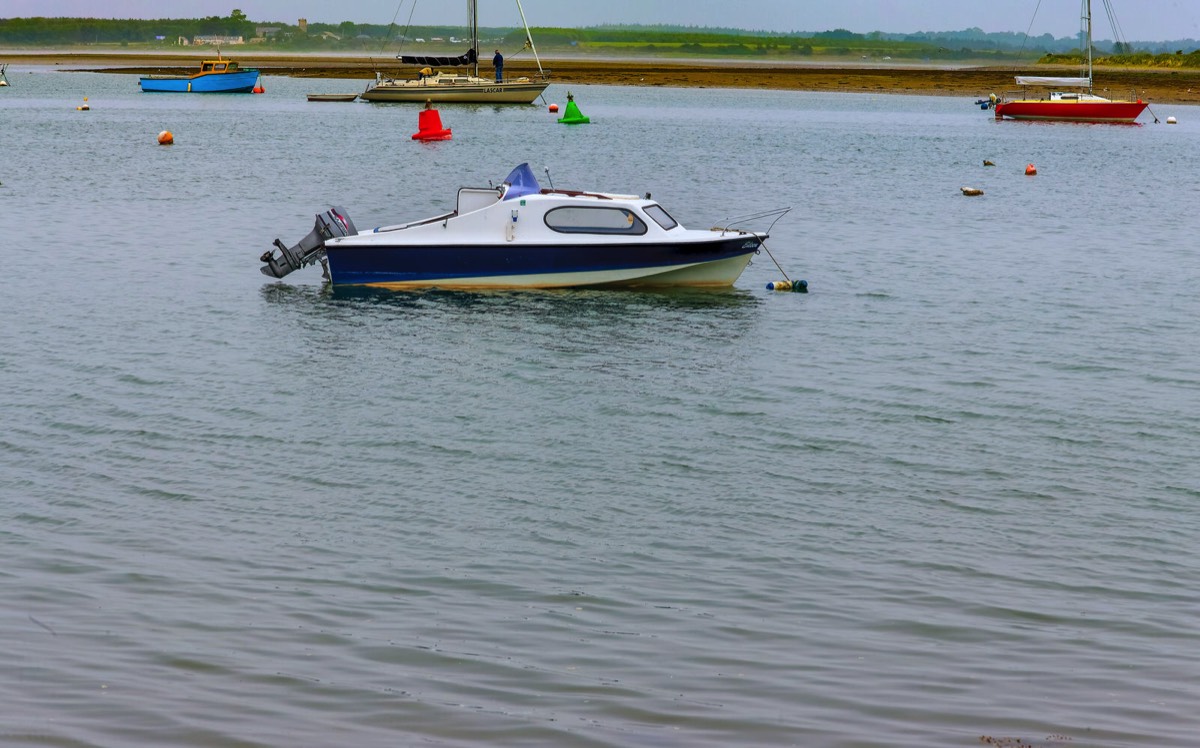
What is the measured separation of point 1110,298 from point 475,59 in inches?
2918

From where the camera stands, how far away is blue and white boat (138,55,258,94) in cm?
11425

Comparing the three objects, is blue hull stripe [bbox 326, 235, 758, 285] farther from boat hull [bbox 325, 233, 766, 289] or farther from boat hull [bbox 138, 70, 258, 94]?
boat hull [bbox 138, 70, 258, 94]

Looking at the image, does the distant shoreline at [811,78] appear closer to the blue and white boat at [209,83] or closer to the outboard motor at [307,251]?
the blue and white boat at [209,83]

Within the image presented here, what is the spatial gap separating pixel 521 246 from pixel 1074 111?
73874mm

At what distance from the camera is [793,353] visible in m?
22.5

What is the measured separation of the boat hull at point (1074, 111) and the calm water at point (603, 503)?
194ft

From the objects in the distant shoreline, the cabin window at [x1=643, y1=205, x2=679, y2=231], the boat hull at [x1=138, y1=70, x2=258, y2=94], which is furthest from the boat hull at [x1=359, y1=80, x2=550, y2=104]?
the cabin window at [x1=643, y1=205, x2=679, y2=231]

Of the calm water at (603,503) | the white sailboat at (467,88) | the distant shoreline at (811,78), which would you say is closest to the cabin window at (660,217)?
the calm water at (603,503)

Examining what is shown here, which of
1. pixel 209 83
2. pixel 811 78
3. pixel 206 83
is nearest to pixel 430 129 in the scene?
pixel 209 83

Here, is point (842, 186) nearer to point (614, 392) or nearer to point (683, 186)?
point (683, 186)

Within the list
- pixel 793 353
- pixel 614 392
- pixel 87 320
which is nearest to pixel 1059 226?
pixel 793 353

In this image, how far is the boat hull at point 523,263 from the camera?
26.1m

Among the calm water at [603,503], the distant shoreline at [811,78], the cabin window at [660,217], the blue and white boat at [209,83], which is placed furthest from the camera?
the distant shoreline at [811,78]

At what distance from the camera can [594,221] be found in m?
26.4
